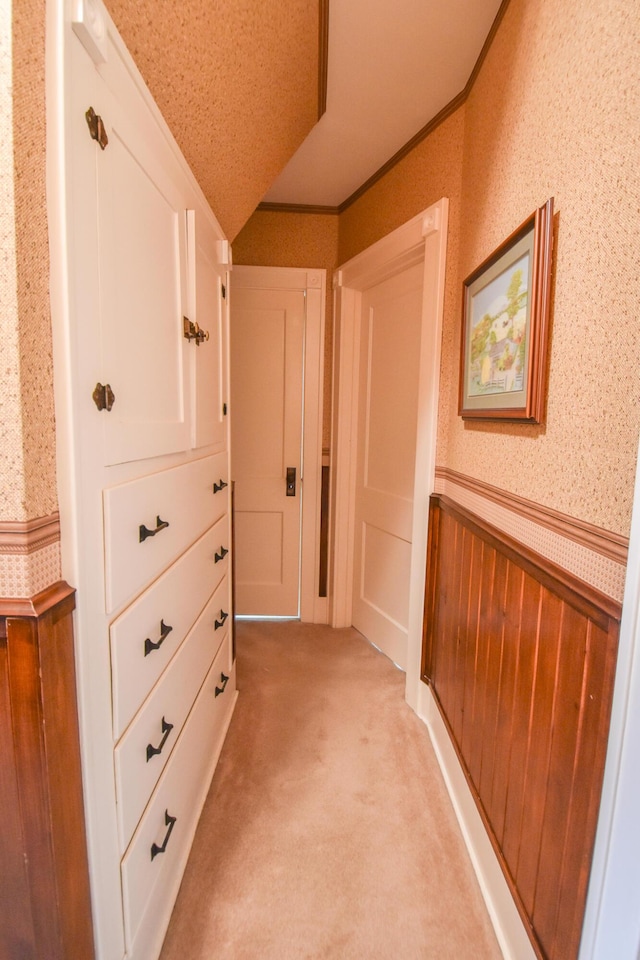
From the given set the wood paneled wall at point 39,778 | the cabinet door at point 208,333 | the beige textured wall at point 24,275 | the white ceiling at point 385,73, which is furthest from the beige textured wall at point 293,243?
the wood paneled wall at point 39,778

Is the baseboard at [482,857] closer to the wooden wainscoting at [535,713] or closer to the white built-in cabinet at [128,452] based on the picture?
the wooden wainscoting at [535,713]

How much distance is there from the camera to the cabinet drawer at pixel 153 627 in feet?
2.90

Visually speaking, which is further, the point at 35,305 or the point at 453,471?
the point at 453,471

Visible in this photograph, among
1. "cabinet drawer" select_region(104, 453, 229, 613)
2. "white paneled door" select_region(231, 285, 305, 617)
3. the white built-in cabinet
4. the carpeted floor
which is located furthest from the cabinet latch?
the carpeted floor

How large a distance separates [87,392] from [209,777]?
147cm

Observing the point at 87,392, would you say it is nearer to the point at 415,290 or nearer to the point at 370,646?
the point at 415,290

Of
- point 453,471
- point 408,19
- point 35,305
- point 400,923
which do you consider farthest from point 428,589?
point 408,19

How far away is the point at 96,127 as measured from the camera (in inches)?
29.2

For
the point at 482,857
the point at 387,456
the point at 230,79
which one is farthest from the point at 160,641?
the point at 387,456

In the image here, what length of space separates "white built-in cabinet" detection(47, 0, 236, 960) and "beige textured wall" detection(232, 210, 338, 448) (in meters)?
1.36

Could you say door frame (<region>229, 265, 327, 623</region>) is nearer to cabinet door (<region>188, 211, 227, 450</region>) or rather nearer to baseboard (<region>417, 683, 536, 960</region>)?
cabinet door (<region>188, 211, 227, 450</region>)

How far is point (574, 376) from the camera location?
37.3 inches

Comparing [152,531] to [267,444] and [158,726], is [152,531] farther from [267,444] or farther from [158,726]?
[267,444]

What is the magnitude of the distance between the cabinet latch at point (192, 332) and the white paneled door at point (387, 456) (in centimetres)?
112
